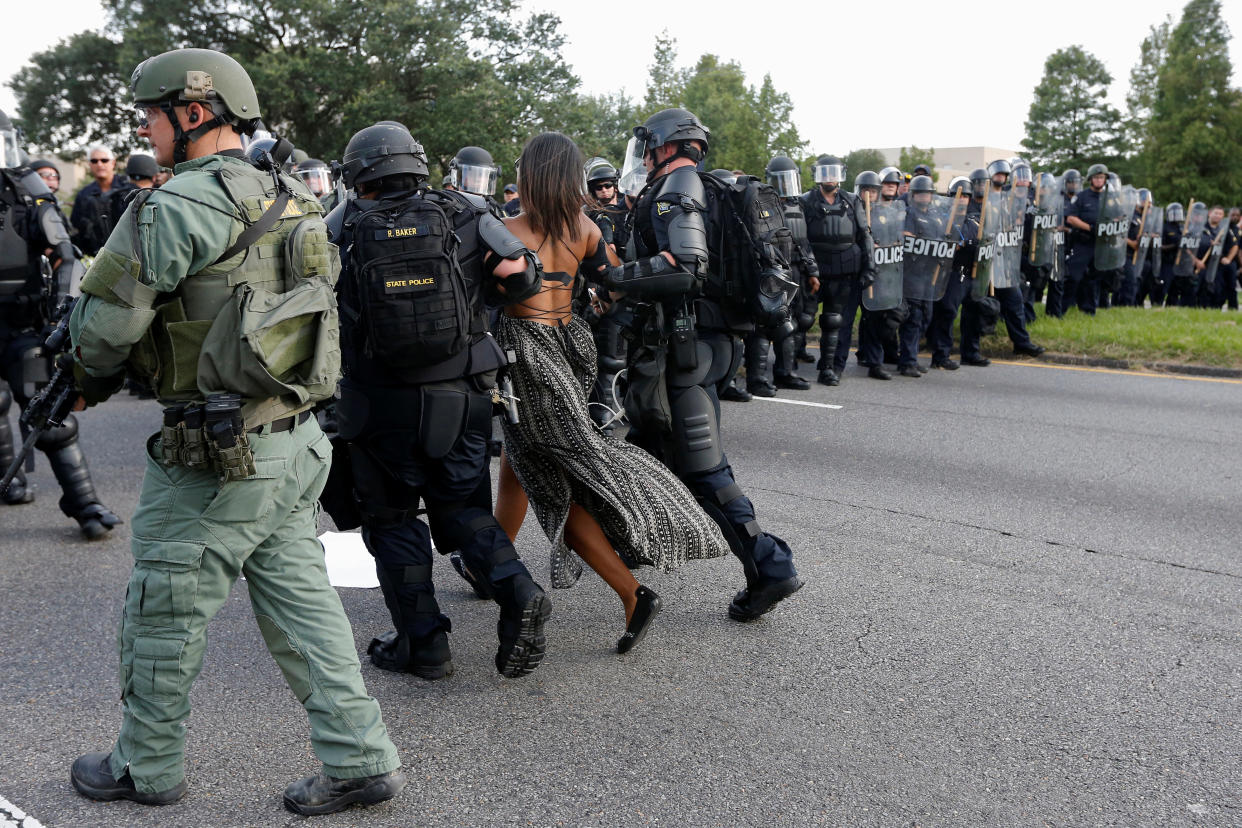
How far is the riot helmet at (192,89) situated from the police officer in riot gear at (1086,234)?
13.2 meters

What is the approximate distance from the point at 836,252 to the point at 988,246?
7.13 ft

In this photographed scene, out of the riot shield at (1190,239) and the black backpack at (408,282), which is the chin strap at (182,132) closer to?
the black backpack at (408,282)

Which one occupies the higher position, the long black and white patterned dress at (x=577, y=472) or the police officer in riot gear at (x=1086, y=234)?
the police officer in riot gear at (x=1086, y=234)

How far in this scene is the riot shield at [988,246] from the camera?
36.8ft

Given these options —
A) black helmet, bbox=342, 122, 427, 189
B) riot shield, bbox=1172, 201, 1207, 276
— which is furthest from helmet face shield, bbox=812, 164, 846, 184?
riot shield, bbox=1172, 201, 1207, 276

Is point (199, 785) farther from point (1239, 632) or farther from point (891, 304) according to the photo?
point (891, 304)

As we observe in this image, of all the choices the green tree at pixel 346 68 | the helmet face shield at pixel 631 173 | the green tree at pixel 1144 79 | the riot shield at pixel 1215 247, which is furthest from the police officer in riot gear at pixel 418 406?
the green tree at pixel 1144 79

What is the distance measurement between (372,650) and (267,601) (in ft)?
3.68

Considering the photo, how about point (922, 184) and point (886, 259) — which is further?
point (922, 184)

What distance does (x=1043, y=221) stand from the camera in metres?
12.9

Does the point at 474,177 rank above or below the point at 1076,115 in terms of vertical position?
below

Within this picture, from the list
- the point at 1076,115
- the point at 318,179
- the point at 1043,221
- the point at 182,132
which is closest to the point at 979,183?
the point at 1043,221

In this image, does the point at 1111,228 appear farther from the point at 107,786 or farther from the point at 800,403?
the point at 107,786

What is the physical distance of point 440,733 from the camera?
10.6 ft
